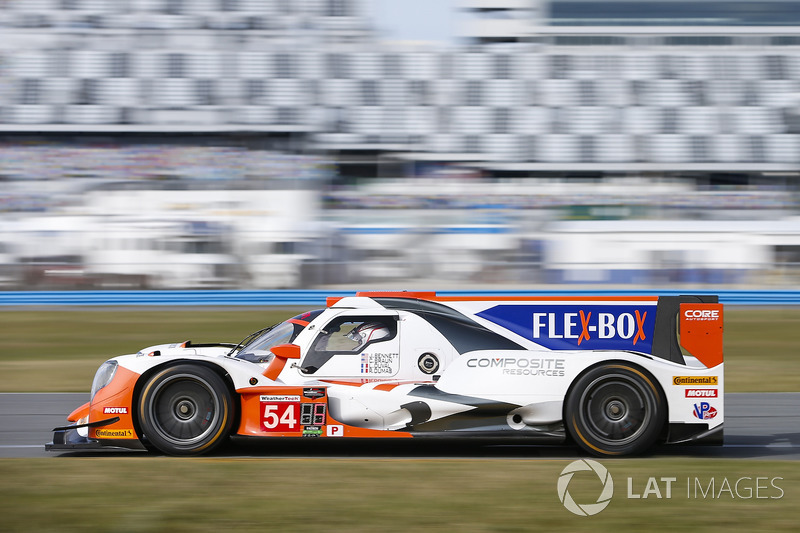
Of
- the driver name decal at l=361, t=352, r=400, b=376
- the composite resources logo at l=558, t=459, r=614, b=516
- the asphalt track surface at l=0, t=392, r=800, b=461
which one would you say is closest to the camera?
the composite resources logo at l=558, t=459, r=614, b=516

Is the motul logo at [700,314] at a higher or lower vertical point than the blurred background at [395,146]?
lower

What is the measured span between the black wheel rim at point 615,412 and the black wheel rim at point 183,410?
2.47 metres

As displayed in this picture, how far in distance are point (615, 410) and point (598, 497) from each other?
1.14 metres

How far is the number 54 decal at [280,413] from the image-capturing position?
5.70 metres

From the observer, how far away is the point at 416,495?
475 centimetres

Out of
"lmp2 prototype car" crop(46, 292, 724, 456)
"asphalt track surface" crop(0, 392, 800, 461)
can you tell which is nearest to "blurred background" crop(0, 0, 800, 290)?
"asphalt track surface" crop(0, 392, 800, 461)

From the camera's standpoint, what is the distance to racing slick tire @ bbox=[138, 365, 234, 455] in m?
5.72

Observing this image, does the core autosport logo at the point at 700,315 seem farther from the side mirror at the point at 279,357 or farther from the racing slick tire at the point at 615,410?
the side mirror at the point at 279,357

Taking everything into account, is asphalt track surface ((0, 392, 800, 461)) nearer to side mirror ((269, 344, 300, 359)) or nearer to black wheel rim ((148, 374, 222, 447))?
black wheel rim ((148, 374, 222, 447))

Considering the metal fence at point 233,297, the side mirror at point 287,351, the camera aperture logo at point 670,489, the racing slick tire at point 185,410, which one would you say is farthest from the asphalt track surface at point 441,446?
the metal fence at point 233,297

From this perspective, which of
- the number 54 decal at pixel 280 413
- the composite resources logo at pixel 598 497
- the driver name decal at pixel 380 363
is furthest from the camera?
the driver name decal at pixel 380 363

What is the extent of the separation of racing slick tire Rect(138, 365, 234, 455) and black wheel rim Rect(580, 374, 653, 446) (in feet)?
7.73

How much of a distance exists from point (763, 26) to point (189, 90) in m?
19.1

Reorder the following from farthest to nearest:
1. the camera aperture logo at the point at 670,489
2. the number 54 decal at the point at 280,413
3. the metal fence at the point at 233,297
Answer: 1. the metal fence at the point at 233,297
2. the number 54 decal at the point at 280,413
3. the camera aperture logo at the point at 670,489
